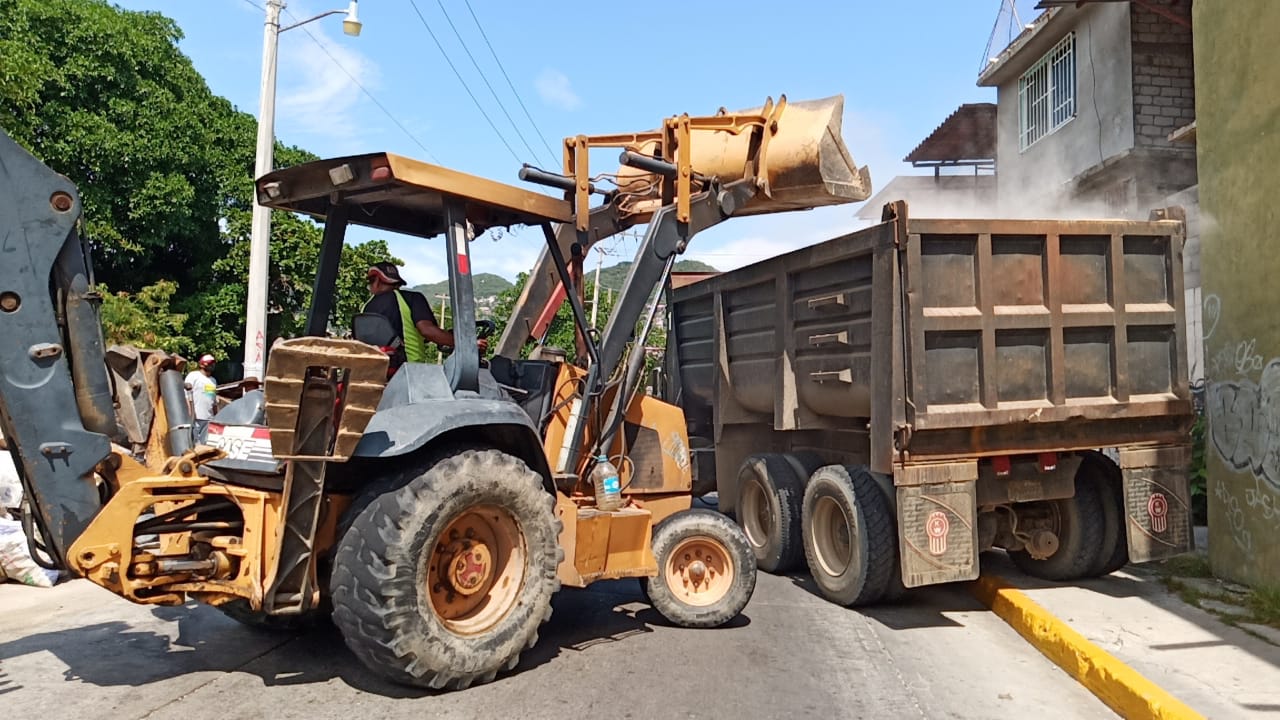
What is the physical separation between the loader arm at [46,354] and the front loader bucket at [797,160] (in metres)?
4.15

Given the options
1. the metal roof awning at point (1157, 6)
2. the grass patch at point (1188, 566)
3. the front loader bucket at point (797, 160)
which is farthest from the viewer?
the metal roof awning at point (1157, 6)

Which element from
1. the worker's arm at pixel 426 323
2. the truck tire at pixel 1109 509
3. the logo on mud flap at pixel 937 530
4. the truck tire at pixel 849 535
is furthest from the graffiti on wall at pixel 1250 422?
the worker's arm at pixel 426 323

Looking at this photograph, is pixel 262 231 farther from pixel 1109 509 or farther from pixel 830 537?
pixel 1109 509

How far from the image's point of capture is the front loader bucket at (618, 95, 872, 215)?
7.13 metres

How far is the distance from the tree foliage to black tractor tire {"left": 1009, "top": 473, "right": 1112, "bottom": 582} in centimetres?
1027

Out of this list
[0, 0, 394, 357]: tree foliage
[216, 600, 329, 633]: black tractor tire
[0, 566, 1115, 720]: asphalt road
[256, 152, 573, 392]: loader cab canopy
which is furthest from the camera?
[0, 0, 394, 357]: tree foliage

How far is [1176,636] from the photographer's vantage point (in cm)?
533

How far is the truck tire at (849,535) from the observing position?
20.3 ft

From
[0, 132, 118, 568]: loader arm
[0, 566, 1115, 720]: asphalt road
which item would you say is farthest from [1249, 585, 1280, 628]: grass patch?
[0, 132, 118, 568]: loader arm

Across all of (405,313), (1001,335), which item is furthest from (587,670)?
(1001,335)

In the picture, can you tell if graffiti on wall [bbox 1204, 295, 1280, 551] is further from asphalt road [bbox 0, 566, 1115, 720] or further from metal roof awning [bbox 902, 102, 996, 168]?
metal roof awning [bbox 902, 102, 996, 168]

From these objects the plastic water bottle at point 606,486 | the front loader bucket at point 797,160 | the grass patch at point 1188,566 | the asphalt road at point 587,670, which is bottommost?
the asphalt road at point 587,670

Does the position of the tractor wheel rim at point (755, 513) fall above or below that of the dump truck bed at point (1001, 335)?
below

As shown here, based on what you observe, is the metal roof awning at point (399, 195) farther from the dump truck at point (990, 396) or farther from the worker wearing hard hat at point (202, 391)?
the worker wearing hard hat at point (202, 391)
